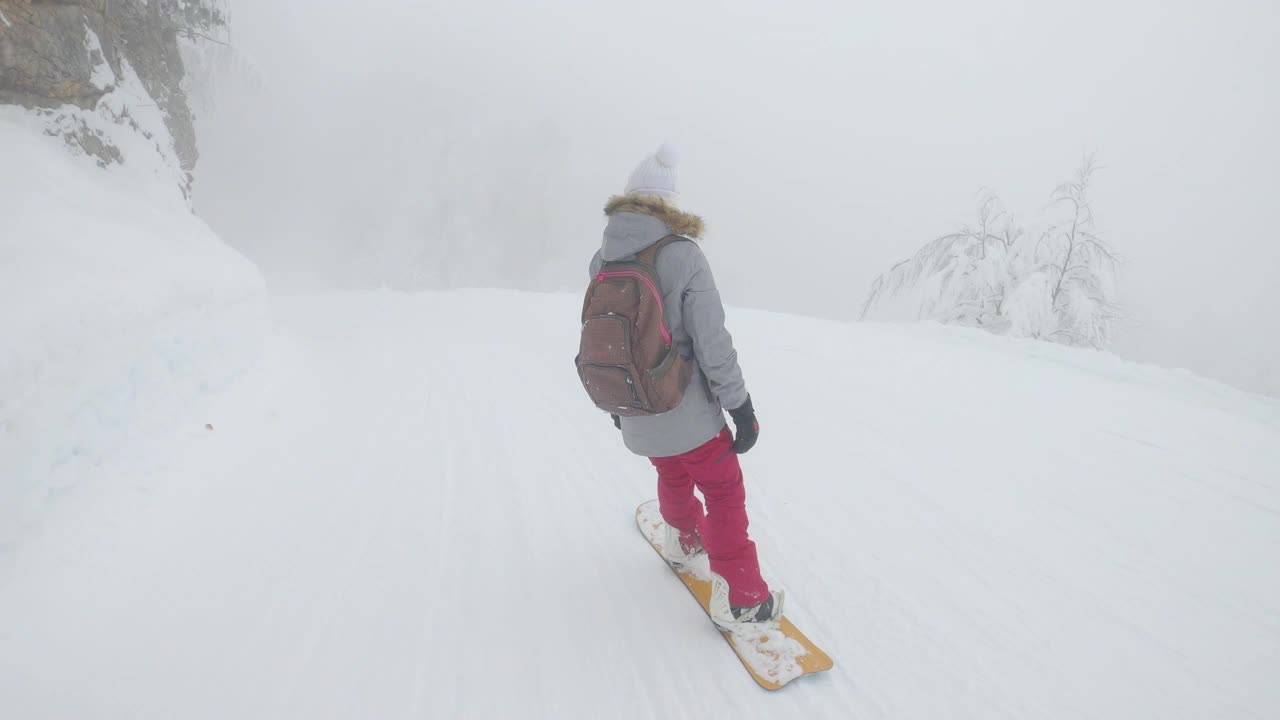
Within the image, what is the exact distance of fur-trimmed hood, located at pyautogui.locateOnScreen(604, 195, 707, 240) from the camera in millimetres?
1978

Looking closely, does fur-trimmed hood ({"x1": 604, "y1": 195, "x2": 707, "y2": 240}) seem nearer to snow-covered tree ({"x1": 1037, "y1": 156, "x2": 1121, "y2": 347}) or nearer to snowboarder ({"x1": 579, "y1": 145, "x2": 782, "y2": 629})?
snowboarder ({"x1": 579, "y1": 145, "x2": 782, "y2": 629})

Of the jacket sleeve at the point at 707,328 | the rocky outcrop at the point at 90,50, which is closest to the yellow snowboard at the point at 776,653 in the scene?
the jacket sleeve at the point at 707,328

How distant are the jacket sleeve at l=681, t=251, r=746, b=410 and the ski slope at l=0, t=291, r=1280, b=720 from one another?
1.16m

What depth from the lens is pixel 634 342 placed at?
1.87m

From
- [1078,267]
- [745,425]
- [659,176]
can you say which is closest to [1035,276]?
[1078,267]

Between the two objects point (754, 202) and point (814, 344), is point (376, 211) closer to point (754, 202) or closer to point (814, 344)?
point (754, 202)

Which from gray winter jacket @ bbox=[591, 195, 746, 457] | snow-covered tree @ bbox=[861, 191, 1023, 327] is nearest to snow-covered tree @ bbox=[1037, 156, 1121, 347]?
snow-covered tree @ bbox=[861, 191, 1023, 327]

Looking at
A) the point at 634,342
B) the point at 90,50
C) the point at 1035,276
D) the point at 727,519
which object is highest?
the point at 90,50

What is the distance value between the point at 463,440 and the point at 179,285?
2.44 m

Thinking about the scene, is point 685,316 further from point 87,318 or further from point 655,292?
point 87,318

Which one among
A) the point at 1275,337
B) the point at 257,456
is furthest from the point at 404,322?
the point at 1275,337

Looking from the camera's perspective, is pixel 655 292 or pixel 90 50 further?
pixel 90 50

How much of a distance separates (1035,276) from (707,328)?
12307 mm

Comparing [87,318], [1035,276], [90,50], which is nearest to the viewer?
[87,318]
